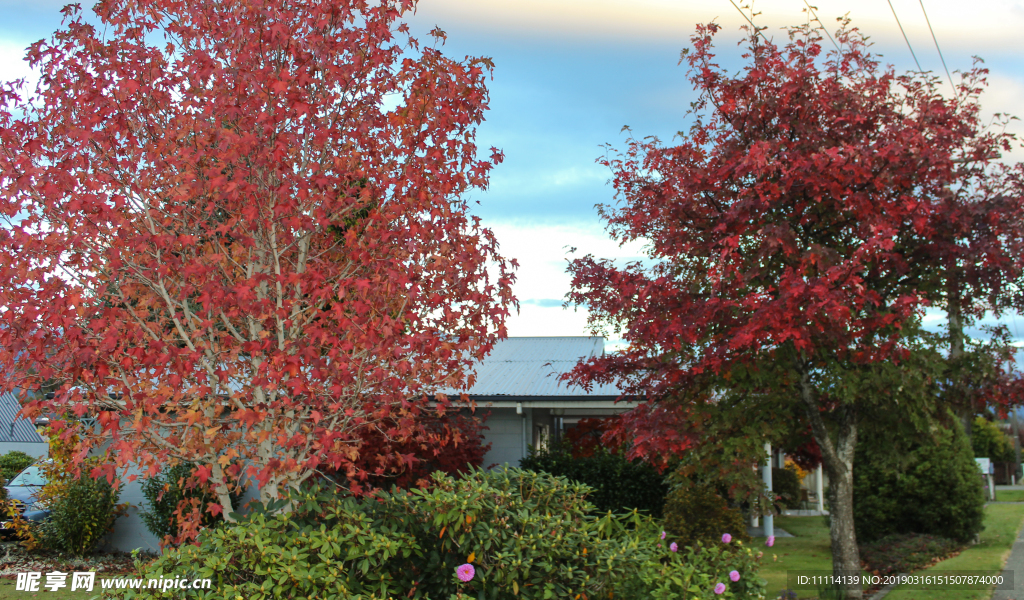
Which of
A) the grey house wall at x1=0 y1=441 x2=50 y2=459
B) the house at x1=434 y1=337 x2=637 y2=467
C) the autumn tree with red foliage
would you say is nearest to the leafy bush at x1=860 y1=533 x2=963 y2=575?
the house at x1=434 y1=337 x2=637 y2=467

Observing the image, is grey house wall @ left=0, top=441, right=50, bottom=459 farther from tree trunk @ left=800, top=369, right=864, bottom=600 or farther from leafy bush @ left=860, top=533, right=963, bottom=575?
tree trunk @ left=800, top=369, right=864, bottom=600

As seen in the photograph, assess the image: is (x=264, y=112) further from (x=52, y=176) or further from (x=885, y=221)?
(x=885, y=221)

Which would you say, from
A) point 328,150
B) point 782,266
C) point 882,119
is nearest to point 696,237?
point 782,266

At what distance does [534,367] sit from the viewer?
15.8 m

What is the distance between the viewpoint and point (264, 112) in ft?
20.1

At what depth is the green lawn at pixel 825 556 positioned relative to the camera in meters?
9.15

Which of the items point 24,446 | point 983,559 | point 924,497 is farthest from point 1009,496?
point 24,446

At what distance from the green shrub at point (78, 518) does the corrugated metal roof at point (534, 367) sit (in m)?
6.61

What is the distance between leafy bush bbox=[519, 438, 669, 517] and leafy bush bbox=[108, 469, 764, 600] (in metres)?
6.51

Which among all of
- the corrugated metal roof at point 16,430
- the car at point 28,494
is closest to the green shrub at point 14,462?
the corrugated metal roof at point 16,430

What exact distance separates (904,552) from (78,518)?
14.1 m

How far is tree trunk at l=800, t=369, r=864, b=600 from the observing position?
8.70 metres

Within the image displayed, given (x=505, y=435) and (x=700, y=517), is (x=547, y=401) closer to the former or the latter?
(x=505, y=435)

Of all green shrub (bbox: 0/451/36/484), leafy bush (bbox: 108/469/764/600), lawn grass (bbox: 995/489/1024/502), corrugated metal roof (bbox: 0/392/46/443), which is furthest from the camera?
corrugated metal roof (bbox: 0/392/46/443)
